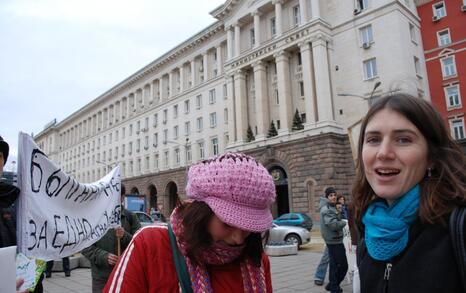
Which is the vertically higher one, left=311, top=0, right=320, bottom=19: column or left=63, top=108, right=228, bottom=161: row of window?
left=311, top=0, right=320, bottom=19: column

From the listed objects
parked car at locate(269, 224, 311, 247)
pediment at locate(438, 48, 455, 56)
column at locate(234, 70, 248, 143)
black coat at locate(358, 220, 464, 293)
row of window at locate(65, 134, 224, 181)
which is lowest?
parked car at locate(269, 224, 311, 247)

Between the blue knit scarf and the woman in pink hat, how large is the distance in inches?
20.5

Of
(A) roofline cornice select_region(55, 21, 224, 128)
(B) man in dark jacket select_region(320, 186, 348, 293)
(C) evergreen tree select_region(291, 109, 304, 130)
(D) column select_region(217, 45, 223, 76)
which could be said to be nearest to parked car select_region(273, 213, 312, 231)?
(C) evergreen tree select_region(291, 109, 304, 130)

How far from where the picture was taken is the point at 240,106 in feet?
109

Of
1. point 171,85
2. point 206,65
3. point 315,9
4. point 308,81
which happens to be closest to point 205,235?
point 308,81

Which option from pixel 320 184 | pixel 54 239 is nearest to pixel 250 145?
pixel 320 184

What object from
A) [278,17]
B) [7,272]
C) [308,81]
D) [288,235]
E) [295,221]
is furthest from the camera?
[278,17]

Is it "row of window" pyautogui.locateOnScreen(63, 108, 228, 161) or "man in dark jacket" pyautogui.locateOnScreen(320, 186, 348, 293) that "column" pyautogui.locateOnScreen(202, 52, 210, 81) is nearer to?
"row of window" pyautogui.locateOnScreen(63, 108, 228, 161)

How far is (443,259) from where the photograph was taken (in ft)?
4.87

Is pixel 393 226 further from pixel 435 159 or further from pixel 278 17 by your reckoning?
pixel 278 17

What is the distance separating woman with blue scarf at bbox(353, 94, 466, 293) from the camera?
1.53 m

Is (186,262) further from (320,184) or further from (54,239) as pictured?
(320,184)

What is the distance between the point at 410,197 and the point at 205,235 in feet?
3.16

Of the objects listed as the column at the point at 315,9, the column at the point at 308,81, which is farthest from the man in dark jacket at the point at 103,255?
the column at the point at 315,9
